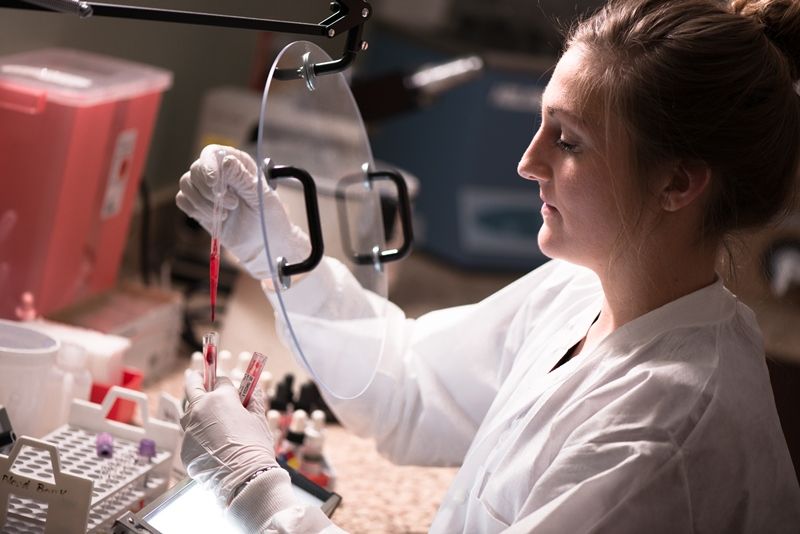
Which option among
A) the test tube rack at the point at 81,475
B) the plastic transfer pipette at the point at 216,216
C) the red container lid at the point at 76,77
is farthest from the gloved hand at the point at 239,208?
the red container lid at the point at 76,77

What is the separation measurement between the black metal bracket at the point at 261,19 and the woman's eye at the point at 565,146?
0.85 ft

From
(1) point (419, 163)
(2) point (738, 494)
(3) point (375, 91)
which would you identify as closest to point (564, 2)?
(1) point (419, 163)

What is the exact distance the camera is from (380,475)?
5.38 ft

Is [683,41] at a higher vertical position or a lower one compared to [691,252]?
higher

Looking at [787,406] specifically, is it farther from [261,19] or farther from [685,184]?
[261,19]

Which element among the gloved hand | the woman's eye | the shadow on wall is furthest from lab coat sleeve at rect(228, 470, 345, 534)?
the shadow on wall

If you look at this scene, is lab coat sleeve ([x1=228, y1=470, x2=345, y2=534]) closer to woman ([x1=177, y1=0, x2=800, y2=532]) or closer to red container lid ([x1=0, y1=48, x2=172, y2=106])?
woman ([x1=177, y1=0, x2=800, y2=532])

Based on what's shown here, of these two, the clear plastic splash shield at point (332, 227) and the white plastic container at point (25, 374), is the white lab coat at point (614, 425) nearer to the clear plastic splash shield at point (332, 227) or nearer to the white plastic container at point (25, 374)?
the clear plastic splash shield at point (332, 227)

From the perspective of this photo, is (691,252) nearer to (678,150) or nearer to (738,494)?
(678,150)

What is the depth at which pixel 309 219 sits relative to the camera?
1.17 metres

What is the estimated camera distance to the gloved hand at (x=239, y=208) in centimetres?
124

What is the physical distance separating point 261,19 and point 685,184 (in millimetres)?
503

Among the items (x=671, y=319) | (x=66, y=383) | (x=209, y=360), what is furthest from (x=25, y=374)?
(x=671, y=319)

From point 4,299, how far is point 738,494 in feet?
3.68
